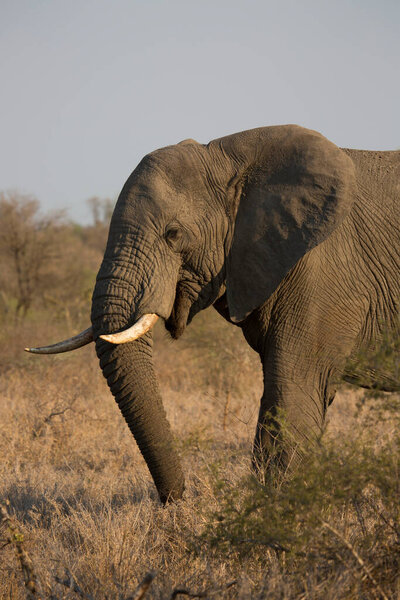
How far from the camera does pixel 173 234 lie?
4898 millimetres

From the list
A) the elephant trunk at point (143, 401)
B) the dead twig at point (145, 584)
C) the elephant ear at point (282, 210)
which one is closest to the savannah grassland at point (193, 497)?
the dead twig at point (145, 584)

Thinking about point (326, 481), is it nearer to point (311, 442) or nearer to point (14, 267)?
Result: point (311, 442)

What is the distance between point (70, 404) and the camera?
26.6 ft

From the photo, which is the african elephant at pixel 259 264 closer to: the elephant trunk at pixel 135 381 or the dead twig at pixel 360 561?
the elephant trunk at pixel 135 381

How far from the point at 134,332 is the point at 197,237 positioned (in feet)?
2.63

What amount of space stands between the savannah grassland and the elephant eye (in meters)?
1.41

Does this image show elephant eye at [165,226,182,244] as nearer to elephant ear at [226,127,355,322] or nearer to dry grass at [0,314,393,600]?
elephant ear at [226,127,355,322]

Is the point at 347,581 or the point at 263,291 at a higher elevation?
the point at 263,291

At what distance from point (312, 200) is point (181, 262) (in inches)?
38.2

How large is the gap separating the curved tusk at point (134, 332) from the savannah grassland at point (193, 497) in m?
0.95

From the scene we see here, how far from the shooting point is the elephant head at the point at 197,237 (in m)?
4.79

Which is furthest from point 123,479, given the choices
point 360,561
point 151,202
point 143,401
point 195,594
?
point 360,561

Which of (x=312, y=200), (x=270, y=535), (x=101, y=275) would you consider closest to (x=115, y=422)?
(x=101, y=275)

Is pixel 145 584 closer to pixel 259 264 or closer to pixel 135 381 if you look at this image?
pixel 135 381
